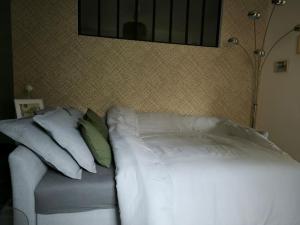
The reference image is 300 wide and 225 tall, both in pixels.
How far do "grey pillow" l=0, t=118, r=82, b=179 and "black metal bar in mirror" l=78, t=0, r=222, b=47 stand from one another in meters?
1.81

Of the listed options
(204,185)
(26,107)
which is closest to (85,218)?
(204,185)

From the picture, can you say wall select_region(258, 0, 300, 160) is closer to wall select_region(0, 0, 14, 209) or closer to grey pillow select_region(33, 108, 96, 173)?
grey pillow select_region(33, 108, 96, 173)

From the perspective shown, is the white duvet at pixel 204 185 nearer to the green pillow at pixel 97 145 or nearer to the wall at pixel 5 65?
the green pillow at pixel 97 145

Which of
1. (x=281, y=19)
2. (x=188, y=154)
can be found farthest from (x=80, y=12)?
(x=281, y=19)

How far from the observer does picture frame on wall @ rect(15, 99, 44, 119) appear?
228 cm

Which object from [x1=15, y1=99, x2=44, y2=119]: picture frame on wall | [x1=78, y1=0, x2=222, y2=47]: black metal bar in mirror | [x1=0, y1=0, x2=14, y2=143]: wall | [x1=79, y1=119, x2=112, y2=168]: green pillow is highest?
[x1=78, y1=0, x2=222, y2=47]: black metal bar in mirror

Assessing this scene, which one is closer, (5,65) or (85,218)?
(85,218)

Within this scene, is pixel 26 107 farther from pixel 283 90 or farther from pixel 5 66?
pixel 283 90

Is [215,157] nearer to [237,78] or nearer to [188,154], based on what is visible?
[188,154]

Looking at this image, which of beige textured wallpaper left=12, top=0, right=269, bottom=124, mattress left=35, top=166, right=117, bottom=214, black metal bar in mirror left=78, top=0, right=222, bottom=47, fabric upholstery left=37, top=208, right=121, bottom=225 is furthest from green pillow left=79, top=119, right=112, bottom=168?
black metal bar in mirror left=78, top=0, right=222, bottom=47

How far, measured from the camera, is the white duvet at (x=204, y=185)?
131 cm

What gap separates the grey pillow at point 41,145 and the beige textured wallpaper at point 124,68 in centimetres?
150

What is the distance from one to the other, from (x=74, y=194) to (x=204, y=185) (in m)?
0.79

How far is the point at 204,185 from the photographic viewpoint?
4.69ft
